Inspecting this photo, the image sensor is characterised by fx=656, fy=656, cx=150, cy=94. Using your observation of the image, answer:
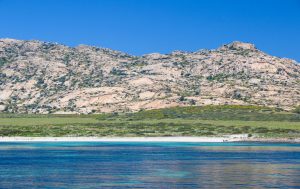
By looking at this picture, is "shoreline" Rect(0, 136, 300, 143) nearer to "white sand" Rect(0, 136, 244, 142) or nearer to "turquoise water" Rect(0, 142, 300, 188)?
"white sand" Rect(0, 136, 244, 142)

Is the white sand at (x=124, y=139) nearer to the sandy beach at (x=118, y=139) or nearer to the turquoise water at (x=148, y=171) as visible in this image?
the sandy beach at (x=118, y=139)

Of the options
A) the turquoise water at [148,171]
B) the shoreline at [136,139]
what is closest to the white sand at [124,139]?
the shoreline at [136,139]

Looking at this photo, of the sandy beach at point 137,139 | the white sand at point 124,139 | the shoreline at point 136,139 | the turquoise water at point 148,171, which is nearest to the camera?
the turquoise water at point 148,171

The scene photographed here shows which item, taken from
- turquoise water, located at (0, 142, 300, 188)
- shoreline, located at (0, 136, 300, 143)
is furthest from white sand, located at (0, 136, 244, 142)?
turquoise water, located at (0, 142, 300, 188)

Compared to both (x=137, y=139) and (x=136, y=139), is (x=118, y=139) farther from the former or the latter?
(x=137, y=139)

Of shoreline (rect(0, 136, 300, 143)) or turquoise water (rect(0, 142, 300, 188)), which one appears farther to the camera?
shoreline (rect(0, 136, 300, 143))

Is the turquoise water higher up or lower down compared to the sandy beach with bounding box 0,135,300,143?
lower down

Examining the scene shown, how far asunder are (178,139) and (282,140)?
25756 millimetres

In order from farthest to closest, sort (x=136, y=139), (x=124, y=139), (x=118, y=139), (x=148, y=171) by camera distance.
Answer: (x=124, y=139)
(x=118, y=139)
(x=136, y=139)
(x=148, y=171)

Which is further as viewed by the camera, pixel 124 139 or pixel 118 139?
pixel 124 139

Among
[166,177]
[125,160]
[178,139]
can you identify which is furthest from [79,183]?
[178,139]

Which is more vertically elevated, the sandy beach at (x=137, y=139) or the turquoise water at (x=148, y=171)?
the sandy beach at (x=137, y=139)

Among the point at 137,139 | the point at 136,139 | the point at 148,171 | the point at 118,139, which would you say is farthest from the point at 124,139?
the point at 148,171

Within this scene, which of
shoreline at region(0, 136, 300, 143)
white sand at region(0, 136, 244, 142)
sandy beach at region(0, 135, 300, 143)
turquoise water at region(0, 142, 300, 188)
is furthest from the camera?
white sand at region(0, 136, 244, 142)
